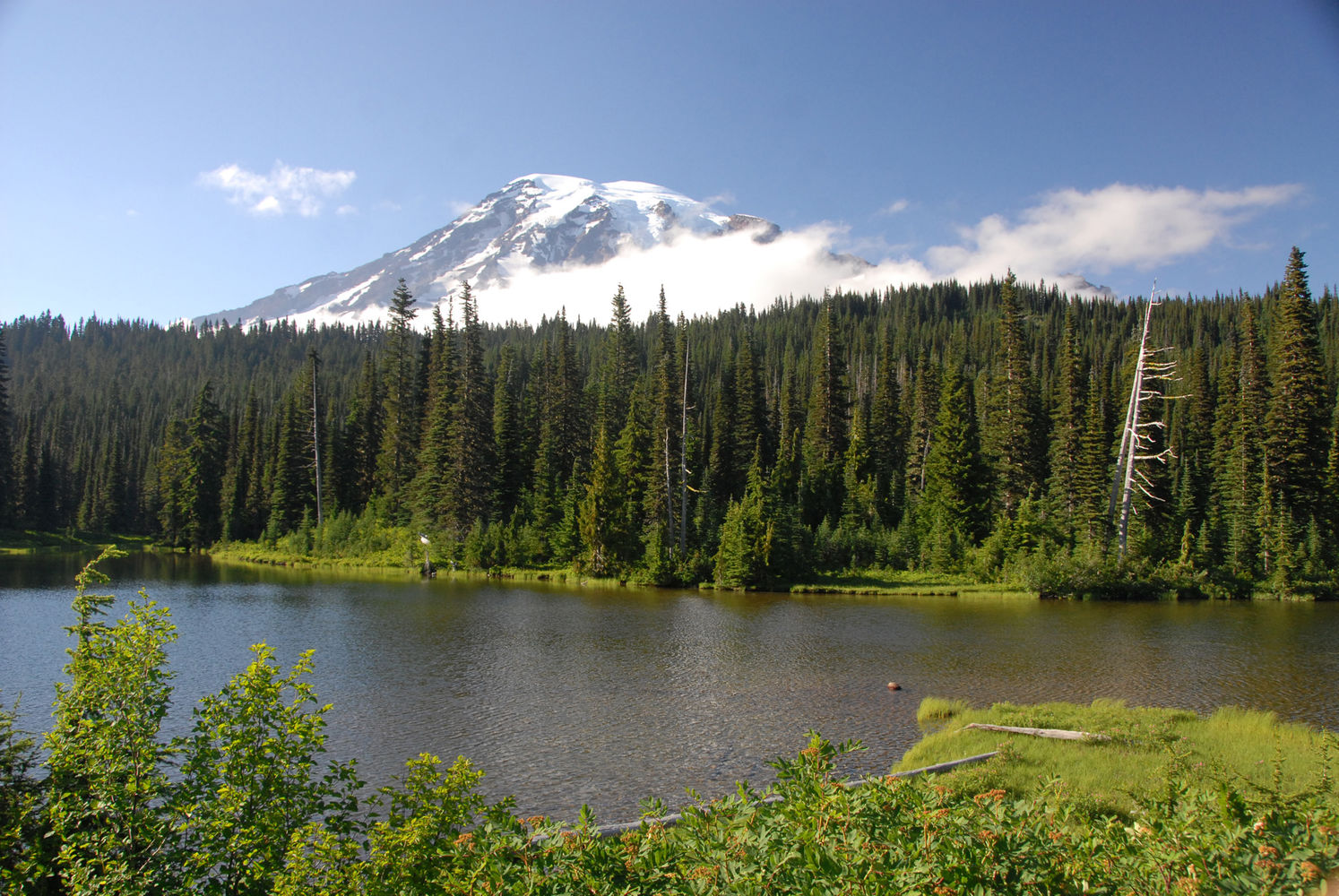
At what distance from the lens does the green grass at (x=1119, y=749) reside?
10.2 metres

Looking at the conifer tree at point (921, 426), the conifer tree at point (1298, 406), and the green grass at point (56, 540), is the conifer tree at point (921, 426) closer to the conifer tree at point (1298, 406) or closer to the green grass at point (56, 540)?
the conifer tree at point (1298, 406)

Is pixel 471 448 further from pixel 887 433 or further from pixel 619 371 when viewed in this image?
pixel 887 433

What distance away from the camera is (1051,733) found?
14469mm

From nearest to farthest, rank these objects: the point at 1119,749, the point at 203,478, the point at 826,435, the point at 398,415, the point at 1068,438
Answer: the point at 1119,749 → the point at 1068,438 → the point at 826,435 → the point at 398,415 → the point at 203,478

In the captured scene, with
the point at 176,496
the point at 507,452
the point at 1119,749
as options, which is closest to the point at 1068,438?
the point at 1119,749

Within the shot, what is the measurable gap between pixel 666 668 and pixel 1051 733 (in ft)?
38.2

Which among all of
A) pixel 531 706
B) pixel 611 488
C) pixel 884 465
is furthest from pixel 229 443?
pixel 531 706

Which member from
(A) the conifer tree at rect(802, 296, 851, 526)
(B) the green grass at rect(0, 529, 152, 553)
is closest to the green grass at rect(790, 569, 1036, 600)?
(A) the conifer tree at rect(802, 296, 851, 526)

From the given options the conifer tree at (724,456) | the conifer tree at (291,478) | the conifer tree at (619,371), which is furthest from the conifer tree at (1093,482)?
the conifer tree at (291,478)

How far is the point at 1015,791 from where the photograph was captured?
11000 millimetres

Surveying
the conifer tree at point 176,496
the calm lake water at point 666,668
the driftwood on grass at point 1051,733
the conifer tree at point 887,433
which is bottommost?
the calm lake water at point 666,668

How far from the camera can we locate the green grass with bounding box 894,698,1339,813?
33.4 feet

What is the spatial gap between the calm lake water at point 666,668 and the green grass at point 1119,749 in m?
1.35

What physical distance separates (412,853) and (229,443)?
99.6 m
